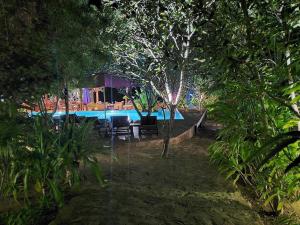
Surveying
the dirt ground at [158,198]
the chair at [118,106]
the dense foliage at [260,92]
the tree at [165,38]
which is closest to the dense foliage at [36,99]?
the dirt ground at [158,198]

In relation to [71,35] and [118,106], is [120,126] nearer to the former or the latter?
[71,35]

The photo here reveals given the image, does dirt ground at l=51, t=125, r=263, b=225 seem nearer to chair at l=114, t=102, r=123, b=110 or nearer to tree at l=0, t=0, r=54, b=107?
tree at l=0, t=0, r=54, b=107

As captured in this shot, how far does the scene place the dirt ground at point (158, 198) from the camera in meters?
4.28

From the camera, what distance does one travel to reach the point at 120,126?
435 inches

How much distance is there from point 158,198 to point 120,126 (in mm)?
6165

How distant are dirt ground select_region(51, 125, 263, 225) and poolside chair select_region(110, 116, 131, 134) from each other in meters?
→ 3.13

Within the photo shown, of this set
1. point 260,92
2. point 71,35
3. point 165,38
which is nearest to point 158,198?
point 260,92

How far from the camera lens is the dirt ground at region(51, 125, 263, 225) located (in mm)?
4277

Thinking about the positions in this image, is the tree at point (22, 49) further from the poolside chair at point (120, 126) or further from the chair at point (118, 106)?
the chair at point (118, 106)

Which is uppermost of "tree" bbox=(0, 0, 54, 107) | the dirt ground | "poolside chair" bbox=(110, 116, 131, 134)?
"tree" bbox=(0, 0, 54, 107)

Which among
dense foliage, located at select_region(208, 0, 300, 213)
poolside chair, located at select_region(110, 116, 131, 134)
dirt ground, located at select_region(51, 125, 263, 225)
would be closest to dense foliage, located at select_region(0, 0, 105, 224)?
dirt ground, located at select_region(51, 125, 263, 225)

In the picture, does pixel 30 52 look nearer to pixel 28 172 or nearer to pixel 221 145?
pixel 28 172

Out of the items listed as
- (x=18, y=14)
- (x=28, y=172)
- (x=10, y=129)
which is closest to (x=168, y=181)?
(x=28, y=172)

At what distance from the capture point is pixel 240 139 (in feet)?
15.6
